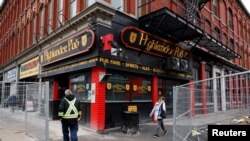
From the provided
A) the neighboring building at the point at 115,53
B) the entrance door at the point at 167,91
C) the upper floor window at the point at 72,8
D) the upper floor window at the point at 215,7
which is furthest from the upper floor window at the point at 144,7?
the upper floor window at the point at 215,7

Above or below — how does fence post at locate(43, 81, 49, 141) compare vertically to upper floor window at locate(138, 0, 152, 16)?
below

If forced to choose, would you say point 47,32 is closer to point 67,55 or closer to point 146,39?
point 67,55

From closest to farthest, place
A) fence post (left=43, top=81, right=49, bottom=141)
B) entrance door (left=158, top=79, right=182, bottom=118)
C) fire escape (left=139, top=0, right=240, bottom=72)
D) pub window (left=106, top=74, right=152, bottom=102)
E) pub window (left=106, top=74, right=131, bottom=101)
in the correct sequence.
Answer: fence post (left=43, top=81, right=49, bottom=141) → pub window (left=106, top=74, right=131, bottom=101) → pub window (left=106, top=74, right=152, bottom=102) → fire escape (left=139, top=0, right=240, bottom=72) → entrance door (left=158, top=79, right=182, bottom=118)

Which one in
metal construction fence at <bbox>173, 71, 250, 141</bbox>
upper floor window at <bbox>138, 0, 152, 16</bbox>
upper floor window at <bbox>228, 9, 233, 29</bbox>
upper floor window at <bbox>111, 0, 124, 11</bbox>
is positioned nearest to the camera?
metal construction fence at <bbox>173, 71, 250, 141</bbox>

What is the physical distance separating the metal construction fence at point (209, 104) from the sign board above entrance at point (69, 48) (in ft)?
21.2

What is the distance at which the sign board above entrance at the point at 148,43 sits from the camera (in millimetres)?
14161

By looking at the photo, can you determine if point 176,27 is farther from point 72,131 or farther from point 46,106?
point 46,106

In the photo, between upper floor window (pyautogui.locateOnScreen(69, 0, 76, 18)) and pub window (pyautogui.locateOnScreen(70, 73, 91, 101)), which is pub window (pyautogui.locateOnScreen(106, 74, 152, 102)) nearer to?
pub window (pyautogui.locateOnScreen(70, 73, 91, 101))

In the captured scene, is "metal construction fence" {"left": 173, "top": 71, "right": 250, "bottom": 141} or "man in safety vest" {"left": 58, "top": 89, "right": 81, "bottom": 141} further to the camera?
"man in safety vest" {"left": 58, "top": 89, "right": 81, "bottom": 141}

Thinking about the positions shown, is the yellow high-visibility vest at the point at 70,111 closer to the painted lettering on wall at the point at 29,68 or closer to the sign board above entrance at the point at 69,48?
the sign board above entrance at the point at 69,48

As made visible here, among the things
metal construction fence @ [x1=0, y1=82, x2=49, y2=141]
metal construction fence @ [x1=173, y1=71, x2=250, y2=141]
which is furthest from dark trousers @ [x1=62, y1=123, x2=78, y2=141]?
metal construction fence @ [x1=173, y1=71, x2=250, y2=141]

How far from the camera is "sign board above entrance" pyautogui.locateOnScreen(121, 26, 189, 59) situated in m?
14.2

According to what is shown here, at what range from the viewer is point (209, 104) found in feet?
22.0

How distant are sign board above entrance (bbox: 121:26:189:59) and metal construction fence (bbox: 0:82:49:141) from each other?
594 centimetres
